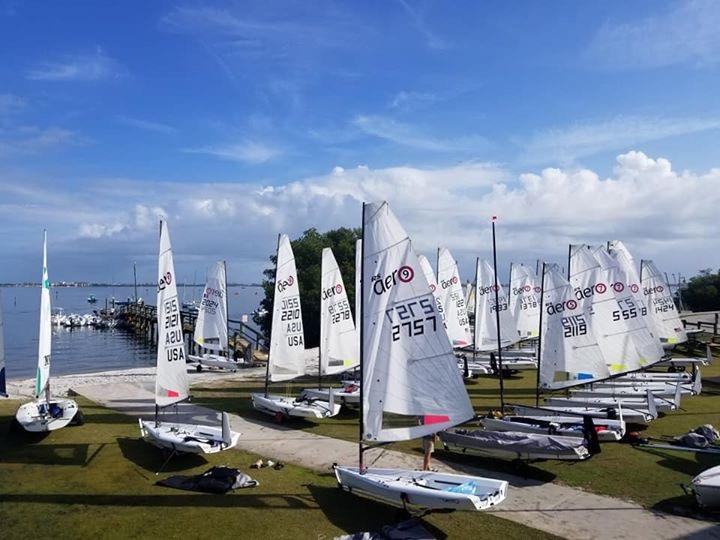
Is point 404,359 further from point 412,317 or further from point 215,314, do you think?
point 215,314

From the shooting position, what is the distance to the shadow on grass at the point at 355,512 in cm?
1061

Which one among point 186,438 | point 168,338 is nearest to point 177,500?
point 186,438

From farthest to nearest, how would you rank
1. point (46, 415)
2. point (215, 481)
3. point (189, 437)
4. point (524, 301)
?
point (524, 301), point (46, 415), point (189, 437), point (215, 481)

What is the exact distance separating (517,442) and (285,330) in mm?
10400

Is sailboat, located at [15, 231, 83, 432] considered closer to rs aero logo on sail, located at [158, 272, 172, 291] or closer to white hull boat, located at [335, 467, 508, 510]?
rs aero logo on sail, located at [158, 272, 172, 291]

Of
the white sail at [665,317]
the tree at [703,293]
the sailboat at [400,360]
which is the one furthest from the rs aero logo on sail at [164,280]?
the tree at [703,293]

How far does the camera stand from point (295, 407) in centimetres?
1914

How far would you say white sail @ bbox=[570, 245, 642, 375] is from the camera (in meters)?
21.8

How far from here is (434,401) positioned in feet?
38.9

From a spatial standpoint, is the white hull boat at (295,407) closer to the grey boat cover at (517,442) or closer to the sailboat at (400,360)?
the grey boat cover at (517,442)

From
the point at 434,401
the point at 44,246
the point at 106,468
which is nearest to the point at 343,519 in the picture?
the point at 434,401

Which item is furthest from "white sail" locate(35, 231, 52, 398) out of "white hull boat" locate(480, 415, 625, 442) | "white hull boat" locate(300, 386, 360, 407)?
"white hull boat" locate(480, 415, 625, 442)

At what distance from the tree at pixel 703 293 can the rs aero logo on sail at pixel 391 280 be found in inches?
2591

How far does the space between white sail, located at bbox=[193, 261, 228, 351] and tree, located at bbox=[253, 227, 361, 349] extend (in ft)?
28.8
